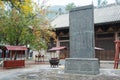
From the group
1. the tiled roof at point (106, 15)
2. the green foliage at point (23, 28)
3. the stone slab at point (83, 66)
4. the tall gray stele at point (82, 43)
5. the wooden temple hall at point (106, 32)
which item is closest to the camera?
the stone slab at point (83, 66)

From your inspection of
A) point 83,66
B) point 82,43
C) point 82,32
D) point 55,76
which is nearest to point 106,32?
point 82,32

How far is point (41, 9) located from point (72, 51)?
45.7 feet

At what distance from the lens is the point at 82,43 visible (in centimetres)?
1131

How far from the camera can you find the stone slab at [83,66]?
10968mm

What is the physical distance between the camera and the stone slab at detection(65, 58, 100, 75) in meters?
11.0

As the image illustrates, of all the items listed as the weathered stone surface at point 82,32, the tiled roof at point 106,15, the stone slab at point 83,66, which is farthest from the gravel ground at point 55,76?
the tiled roof at point 106,15

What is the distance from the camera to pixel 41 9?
2456 cm

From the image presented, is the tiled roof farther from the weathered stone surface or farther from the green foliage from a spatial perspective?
the weathered stone surface

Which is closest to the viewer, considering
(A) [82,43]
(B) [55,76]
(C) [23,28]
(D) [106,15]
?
(B) [55,76]

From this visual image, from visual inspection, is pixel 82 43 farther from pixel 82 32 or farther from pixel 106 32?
pixel 106 32

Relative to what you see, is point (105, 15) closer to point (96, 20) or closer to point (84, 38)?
point (96, 20)

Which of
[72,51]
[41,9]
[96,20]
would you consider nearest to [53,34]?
[41,9]

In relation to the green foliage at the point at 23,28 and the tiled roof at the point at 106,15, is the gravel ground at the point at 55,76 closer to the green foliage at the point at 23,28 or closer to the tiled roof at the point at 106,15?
the green foliage at the point at 23,28

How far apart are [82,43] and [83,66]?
4.11ft
